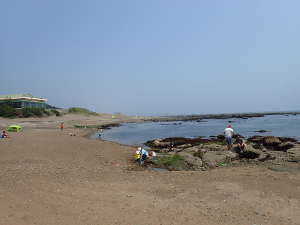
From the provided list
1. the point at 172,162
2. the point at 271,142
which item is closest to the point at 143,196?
the point at 172,162

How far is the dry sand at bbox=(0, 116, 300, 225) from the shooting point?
567 cm

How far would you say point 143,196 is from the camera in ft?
→ 23.9

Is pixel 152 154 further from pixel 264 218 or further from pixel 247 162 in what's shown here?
pixel 264 218

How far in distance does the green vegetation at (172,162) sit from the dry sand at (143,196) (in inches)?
72.7

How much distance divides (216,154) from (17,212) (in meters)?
10.9

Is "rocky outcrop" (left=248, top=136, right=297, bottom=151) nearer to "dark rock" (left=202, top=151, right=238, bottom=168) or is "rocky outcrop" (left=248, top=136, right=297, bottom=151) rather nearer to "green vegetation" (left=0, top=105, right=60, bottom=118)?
"dark rock" (left=202, top=151, right=238, bottom=168)

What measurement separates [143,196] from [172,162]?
5.43 metres

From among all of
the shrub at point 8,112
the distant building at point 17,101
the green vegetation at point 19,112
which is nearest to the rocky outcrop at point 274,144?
the green vegetation at point 19,112

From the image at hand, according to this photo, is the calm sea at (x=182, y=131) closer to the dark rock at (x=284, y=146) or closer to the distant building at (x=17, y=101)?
the dark rock at (x=284, y=146)

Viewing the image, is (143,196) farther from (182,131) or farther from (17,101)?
(17,101)

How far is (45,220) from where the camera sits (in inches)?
211

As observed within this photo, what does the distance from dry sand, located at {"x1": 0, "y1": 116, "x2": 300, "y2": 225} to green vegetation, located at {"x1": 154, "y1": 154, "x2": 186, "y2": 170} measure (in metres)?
1.85

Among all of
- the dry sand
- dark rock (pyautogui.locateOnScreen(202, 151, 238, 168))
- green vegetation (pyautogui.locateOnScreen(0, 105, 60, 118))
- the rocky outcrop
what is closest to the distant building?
green vegetation (pyautogui.locateOnScreen(0, 105, 60, 118))

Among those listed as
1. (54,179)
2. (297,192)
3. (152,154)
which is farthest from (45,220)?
(152,154)
